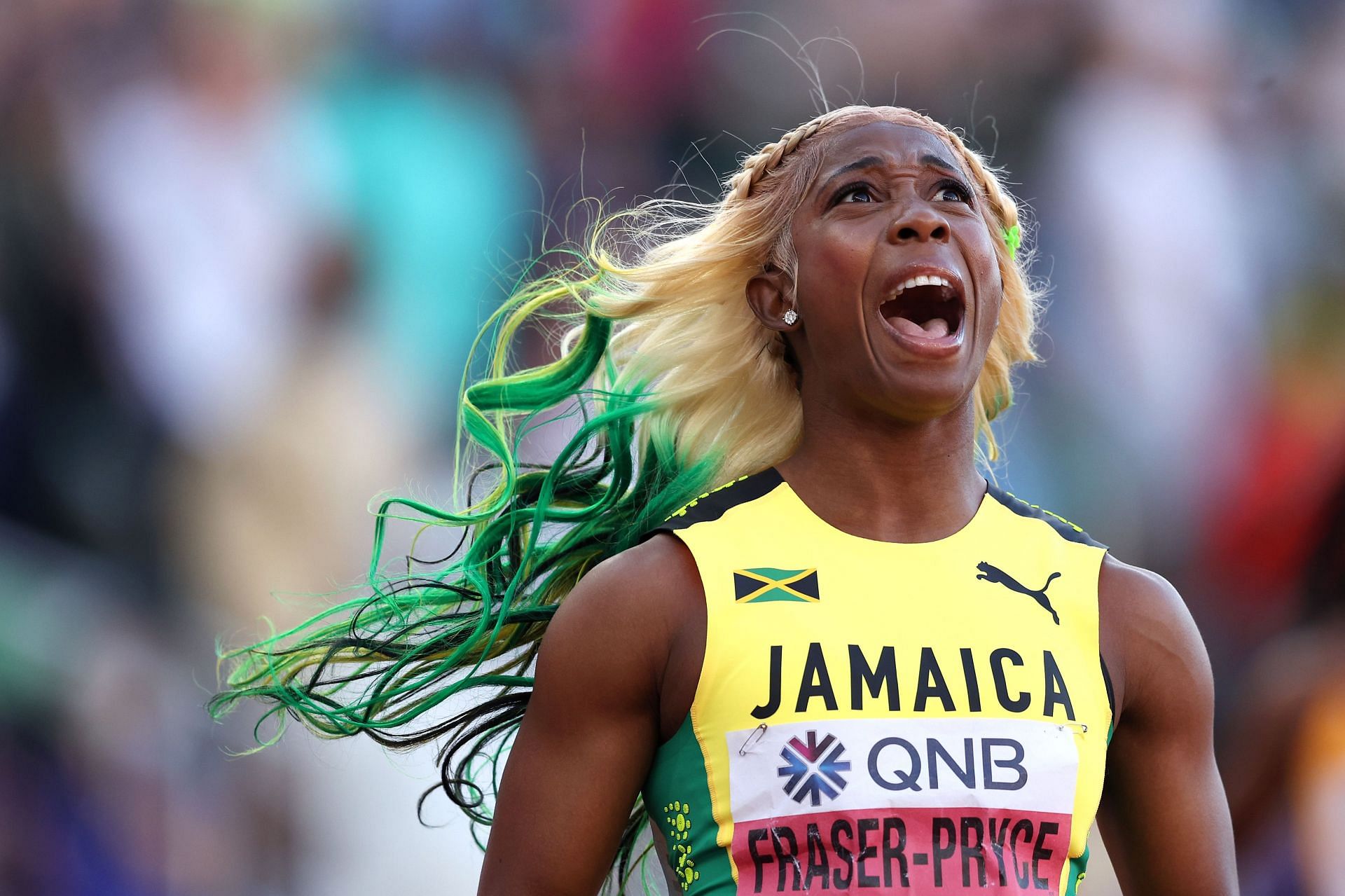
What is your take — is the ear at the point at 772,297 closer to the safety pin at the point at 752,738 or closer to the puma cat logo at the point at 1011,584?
the puma cat logo at the point at 1011,584

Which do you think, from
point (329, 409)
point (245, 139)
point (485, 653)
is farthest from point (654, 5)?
point (485, 653)

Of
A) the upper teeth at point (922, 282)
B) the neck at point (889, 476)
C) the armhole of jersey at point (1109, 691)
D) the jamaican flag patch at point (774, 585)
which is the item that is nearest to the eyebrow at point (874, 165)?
the upper teeth at point (922, 282)

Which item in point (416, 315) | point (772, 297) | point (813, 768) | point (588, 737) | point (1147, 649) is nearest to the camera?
point (813, 768)

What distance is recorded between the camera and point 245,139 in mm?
4184

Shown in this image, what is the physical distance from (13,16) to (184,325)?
99 centimetres

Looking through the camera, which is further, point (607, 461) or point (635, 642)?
point (607, 461)

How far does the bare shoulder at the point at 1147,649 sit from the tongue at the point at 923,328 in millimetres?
444

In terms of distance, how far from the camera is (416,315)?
166 inches

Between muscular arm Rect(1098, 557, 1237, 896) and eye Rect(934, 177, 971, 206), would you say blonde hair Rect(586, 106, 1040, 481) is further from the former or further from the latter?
muscular arm Rect(1098, 557, 1237, 896)

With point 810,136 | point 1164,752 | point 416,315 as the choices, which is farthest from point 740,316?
point 416,315

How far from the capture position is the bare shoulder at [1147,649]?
213 cm

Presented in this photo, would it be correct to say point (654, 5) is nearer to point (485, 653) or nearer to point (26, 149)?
point (26, 149)

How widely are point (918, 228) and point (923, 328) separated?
0.16 m

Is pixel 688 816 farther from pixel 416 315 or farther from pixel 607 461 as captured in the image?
pixel 416 315
